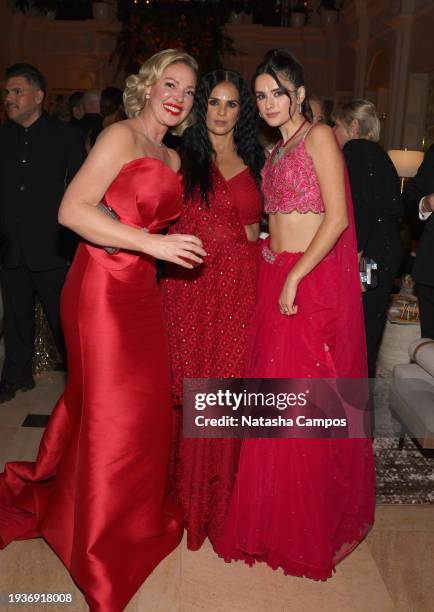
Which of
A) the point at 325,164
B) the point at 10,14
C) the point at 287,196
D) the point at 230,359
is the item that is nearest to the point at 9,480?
the point at 230,359

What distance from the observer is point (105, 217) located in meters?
1.87

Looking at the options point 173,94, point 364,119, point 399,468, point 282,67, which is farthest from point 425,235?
point 173,94

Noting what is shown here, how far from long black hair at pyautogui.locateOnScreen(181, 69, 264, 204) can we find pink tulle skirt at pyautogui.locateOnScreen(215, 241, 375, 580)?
0.35 m

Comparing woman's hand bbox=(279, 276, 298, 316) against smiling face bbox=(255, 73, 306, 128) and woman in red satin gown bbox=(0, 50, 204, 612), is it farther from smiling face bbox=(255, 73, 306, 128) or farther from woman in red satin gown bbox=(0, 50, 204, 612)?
smiling face bbox=(255, 73, 306, 128)

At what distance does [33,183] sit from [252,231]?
5.04 feet

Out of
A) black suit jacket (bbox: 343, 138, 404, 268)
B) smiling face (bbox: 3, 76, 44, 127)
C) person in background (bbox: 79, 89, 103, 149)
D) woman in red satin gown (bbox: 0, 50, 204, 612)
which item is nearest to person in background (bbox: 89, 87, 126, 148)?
person in background (bbox: 79, 89, 103, 149)

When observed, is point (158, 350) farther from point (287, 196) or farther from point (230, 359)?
point (287, 196)

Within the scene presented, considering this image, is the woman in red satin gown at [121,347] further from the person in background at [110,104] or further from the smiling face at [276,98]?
the person in background at [110,104]

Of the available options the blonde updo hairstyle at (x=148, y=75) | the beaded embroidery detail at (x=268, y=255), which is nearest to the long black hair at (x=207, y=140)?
the blonde updo hairstyle at (x=148, y=75)

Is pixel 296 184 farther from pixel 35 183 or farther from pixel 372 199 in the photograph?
pixel 35 183

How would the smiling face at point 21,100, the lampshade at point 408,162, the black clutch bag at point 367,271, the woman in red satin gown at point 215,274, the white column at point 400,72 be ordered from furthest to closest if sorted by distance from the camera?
the white column at point 400,72
the lampshade at point 408,162
the smiling face at point 21,100
the black clutch bag at point 367,271
the woman in red satin gown at point 215,274

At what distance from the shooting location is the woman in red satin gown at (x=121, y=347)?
1.89 m

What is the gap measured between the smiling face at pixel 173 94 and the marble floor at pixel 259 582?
1.54m

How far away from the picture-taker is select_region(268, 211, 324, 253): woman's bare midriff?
6.75 feet
